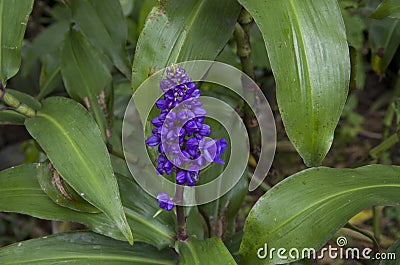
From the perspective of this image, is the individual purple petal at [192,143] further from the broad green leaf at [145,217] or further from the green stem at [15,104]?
the green stem at [15,104]

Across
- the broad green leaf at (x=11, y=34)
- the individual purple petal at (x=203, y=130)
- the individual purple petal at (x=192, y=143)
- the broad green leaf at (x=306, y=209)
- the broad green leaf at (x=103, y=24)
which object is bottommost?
the broad green leaf at (x=306, y=209)


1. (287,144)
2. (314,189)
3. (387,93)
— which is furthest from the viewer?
(387,93)

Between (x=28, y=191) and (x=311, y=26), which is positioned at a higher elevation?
(x=311, y=26)

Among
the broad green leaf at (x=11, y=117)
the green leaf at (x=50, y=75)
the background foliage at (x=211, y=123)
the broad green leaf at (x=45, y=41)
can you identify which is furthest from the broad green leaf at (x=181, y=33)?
the broad green leaf at (x=45, y=41)

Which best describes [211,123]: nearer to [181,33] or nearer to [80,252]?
[181,33]

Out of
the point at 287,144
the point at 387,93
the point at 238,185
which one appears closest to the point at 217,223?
the point at 238,185

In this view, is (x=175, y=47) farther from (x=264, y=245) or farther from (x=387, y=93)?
(x=387, y=93)
